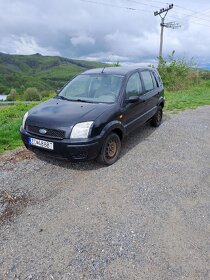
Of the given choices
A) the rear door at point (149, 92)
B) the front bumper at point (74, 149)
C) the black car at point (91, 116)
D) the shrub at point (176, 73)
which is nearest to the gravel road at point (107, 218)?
the front bumper at point (74, 149)

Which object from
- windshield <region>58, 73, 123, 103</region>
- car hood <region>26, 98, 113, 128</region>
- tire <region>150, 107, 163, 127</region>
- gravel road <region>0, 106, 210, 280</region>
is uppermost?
windshield <region>58, 73, 123, 103</region>

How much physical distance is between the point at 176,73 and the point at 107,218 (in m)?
18.2

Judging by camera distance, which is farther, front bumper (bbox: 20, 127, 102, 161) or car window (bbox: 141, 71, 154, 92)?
car window (bbox: 141, 71, 154, 92)

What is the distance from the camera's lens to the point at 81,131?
13.4 feet

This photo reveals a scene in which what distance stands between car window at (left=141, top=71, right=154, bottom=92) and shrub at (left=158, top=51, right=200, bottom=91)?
1306cm

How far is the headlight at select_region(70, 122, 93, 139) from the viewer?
4066 millimetres

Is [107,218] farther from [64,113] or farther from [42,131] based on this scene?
[64,113]

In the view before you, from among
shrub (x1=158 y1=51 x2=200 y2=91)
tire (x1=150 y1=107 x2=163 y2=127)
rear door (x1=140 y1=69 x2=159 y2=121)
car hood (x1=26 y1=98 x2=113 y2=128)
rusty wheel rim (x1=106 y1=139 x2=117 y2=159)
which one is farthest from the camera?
shrub (x1=158 y1=51 x2=200 y2=91)

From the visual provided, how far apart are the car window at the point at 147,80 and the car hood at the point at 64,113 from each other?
6.24 ft

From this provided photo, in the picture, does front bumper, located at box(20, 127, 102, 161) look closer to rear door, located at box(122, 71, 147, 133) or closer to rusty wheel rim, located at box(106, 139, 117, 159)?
rusty wheel rim, located at box(106, 139, 117, 159)

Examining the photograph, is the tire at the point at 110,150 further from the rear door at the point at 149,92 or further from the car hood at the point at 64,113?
the rear door at the point at 149,92

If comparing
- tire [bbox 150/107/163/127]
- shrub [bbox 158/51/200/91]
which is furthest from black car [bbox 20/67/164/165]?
shrub [bbox 158/51/200/91]

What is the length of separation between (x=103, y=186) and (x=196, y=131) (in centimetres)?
431

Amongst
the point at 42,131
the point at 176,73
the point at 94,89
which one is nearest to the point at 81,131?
the point at 42,131
